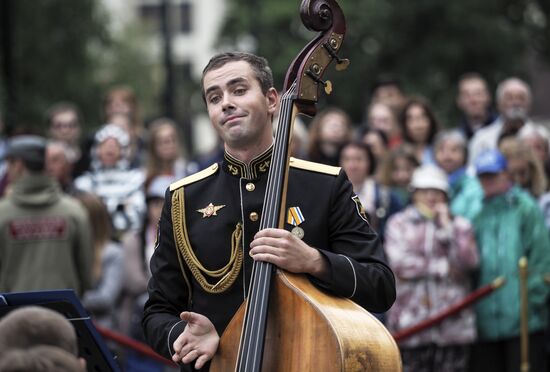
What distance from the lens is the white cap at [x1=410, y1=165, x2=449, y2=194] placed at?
9.77 metres

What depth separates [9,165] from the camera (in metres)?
11.6

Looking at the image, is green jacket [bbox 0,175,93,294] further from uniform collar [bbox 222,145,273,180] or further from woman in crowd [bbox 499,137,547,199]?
uniform collar [bbox 222,145,273,180]

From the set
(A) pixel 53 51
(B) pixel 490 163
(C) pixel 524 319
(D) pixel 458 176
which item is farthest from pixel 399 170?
(A) pixel 53 51

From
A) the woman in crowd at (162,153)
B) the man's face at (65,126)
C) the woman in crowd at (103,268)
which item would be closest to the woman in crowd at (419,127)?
the woman in crowd at (162,153)

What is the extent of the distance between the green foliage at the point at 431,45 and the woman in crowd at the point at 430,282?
13553 millimetres

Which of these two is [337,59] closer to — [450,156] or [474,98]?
[450,156]

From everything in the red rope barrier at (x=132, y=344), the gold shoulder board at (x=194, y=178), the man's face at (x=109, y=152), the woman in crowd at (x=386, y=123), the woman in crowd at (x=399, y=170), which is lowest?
the red rope barrier at (x=132, y=344)

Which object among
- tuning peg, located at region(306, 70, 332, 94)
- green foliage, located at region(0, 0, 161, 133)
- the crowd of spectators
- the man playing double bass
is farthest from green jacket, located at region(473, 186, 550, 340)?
green foliage, located at region(0, 0, 161, 133)

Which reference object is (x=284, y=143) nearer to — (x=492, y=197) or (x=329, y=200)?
(x=329, y=200)

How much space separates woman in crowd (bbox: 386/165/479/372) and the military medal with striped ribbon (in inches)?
184

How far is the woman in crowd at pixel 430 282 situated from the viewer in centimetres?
948

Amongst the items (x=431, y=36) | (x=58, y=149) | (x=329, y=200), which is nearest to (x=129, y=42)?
(x=431, y=36)

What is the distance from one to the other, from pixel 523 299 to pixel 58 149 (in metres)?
4.71

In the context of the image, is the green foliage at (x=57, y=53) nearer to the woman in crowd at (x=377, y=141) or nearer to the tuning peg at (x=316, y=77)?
the woman in crowd at (x=377, y=141)
